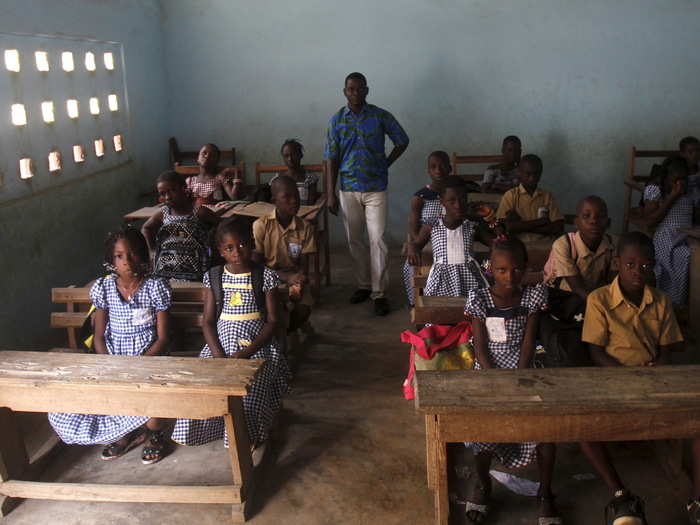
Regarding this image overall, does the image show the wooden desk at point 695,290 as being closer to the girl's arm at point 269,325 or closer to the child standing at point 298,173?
the girl's arm at point 269,325

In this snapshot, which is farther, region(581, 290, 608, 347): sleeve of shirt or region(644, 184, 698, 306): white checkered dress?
region(644, 184, 698, 306): white checkered dress

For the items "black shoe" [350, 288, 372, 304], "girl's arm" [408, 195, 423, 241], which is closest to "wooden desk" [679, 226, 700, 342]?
"girl's arm" [408, 195, 423, 241]

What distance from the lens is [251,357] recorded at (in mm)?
2947

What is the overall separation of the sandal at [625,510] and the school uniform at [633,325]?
50 centimetres

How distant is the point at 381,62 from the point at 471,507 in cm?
450

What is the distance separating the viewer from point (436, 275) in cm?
357

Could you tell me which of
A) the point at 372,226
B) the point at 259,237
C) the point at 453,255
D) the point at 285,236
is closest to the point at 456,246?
the point at 453,255

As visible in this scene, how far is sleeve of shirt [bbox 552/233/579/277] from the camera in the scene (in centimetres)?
303

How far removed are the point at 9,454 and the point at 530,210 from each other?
312 cm

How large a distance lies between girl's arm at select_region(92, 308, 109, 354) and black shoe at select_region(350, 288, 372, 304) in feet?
7.37

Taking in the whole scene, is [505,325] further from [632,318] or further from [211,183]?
[211,183]

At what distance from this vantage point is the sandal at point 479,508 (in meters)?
2.39

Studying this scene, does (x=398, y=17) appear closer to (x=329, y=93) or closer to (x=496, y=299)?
(x=329, y=93)

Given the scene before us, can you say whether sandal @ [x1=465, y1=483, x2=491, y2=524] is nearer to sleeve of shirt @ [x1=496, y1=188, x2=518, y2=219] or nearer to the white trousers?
sleeve of shirt @ [x1=496, y1=188, x2=518, y2=219]
